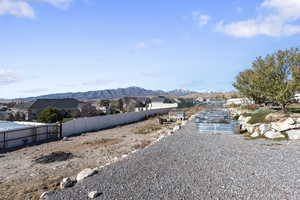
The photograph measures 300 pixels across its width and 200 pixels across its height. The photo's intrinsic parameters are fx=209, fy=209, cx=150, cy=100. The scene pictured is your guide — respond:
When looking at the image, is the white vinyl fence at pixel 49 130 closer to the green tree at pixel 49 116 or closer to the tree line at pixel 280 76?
the green tree at pixel 49 116

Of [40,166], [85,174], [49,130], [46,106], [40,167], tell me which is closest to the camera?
[85,174]

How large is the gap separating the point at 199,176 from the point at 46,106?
4362 cm

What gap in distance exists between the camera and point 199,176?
6.66m

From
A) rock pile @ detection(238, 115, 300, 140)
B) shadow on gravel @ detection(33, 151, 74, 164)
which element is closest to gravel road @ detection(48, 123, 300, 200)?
rock pile @ detection(238, 115, 300, 140)

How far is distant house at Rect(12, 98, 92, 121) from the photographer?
40.3 m

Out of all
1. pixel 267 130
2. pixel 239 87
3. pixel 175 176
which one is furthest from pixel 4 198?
pixel 239 87

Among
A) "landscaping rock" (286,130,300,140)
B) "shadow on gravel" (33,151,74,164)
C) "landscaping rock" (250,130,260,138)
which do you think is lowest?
"shadow on gravel" (33,151,74,164)

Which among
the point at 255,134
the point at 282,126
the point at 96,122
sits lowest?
the point at 96,122

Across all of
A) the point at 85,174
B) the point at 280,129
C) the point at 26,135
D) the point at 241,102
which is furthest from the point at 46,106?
the point at 280,129

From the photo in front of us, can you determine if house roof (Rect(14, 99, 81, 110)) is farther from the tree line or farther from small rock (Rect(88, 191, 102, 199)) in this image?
small rock (Rect(88, 191, 102, 199))

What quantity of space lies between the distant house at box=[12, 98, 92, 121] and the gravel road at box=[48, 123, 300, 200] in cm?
3631

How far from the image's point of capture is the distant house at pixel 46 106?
40.3m

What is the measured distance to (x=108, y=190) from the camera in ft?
18.9

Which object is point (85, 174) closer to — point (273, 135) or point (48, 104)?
point (273, 135)
